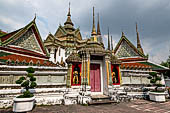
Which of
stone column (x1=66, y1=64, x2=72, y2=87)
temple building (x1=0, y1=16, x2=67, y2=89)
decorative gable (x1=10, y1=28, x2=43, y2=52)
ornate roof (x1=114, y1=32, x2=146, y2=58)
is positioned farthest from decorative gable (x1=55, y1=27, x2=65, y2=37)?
stone column (x1=66, y1=64, x2=72, y2=87)

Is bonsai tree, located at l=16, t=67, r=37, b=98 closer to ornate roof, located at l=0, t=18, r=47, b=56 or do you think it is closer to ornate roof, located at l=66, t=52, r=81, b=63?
ornate roof, located at l=66, t=52, r=81, b=63

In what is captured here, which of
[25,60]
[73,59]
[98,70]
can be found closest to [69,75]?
[73,59]

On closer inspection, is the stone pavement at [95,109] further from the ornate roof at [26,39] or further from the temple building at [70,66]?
the ornate roof at [26,39]

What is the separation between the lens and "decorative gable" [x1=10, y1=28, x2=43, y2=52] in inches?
396

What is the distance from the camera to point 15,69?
Answer: 696cm

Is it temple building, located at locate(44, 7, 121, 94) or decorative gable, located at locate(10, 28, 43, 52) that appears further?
decorative gable, located at locate(10, 28, 43, 52)

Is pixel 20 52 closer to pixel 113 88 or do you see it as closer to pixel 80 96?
pixel 80 96

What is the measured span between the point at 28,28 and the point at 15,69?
6124mm

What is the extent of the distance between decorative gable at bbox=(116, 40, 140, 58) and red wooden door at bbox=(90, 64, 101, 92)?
28.6ft

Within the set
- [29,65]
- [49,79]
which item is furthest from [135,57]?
[29,65]

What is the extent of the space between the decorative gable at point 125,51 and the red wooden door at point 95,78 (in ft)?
28.6

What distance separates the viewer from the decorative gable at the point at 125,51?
1554cm

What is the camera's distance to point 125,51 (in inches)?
642

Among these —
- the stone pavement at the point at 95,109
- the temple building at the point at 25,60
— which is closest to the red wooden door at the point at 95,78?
the stone pavement at the point at 95,109
